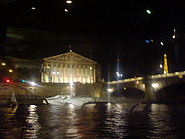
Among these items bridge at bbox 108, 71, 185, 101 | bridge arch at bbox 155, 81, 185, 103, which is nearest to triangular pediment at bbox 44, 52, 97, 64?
bridge at bbox 108, 71, 185, 101

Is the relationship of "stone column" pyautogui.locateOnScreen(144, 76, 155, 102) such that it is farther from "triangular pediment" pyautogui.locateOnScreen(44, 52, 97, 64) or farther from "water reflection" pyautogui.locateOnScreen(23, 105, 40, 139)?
"triangular pediment" pyautogui.locateOnScreen(44, 52, 97, 64)

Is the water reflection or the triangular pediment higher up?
the triangular pediment

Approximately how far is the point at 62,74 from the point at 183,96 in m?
55.2

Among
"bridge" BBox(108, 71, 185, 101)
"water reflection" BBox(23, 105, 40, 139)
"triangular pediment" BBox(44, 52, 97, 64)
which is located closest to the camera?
"water reflection" BBox(23, 105, 40, 139)

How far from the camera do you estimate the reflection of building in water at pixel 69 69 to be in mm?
89250

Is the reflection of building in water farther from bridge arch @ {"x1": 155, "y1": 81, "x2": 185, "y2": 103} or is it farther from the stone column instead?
bridge arch @ {"x1": 155, "y1": 81, "x2": 185, "y2": 103}

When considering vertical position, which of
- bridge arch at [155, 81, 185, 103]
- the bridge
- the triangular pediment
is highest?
the triangular pediment

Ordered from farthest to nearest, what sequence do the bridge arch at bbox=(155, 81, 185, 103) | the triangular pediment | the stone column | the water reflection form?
the triangular pediment < the stone column < the bridge arch at bbox=(155, 81, 185, 103) < the water reflection

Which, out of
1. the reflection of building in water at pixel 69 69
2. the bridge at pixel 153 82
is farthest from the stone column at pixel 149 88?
the reflection of building in water at pixel 69 69

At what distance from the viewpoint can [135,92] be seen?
235ft

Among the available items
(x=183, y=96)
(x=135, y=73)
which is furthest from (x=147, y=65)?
(x=135, y=73)

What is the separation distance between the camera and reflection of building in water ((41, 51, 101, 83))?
89.2m

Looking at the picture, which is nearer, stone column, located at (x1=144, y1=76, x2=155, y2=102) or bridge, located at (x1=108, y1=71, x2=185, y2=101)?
bridge, located at (x1=108, y1=71, x2=185, y2=101)

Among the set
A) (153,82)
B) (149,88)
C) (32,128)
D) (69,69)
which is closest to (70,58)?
(69,69)
